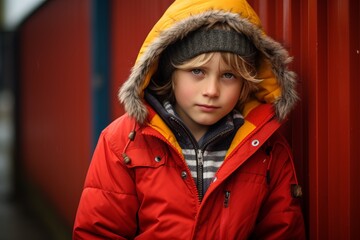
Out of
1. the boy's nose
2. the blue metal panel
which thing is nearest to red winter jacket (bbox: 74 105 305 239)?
the boy's nose

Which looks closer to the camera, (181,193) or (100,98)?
(181,193)

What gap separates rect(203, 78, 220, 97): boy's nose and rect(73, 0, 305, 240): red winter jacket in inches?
8.9

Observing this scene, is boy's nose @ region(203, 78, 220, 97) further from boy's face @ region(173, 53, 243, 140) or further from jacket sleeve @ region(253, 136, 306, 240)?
jacket sleeve @ region(253, 136, 306, 240)

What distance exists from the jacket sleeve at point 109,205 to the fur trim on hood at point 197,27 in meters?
0.23

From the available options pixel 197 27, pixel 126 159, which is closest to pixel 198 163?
pixel 126 159

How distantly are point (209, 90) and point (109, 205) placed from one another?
2.00ft

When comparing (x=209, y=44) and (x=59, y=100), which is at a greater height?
(x=209, y=44)

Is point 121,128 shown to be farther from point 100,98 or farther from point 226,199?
point 100,98

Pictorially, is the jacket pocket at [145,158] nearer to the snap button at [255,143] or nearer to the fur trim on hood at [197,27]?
the fur trim on hood at [197,27]

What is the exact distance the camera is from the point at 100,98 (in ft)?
14.3

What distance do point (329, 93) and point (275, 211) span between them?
52cm

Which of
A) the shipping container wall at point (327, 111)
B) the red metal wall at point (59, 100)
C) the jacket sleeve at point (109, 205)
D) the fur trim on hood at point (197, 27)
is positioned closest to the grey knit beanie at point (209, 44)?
the fur trim on hood at point (197, 27)

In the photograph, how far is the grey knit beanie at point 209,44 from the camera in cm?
196

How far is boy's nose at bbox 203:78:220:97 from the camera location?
191cm
